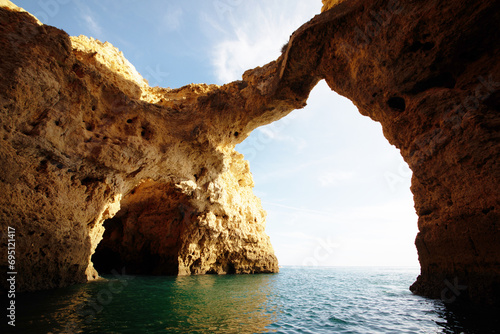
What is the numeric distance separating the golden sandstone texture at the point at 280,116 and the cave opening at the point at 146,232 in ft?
18.3

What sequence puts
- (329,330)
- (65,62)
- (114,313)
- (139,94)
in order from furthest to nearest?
(139,94) < (65,62) < (114,313) < (329,330)

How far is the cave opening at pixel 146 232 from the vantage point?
1911cm

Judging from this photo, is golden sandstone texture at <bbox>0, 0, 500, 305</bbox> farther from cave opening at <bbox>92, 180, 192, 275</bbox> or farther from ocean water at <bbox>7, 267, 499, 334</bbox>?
cave opening at <bbox>92, 180, 192, 275</bbox>

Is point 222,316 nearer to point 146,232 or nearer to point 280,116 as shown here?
point 280,116

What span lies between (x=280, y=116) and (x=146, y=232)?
1485 centimetres

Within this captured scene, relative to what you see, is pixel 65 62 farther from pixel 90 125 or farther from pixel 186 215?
pixel 186 215

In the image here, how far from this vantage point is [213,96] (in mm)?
14812

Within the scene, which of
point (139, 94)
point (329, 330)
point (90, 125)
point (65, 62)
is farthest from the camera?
point (139, 94)

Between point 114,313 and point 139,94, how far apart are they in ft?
45.4

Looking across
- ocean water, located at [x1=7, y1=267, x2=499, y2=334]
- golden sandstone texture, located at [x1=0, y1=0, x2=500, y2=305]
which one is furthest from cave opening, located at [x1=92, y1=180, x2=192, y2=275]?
ocean water, located at [x1=7, y1=267, x2=499, y2=334]

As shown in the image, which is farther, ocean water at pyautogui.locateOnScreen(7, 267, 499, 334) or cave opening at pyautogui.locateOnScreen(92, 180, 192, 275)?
cave opening at pyautogui.locateOnScreen(92, 180, 192, 275)

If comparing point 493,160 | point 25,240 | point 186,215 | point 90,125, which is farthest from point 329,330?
point 186,215

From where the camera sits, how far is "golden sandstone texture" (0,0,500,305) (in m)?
6.56

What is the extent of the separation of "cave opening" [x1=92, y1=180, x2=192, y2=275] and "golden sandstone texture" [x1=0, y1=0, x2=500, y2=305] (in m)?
5.57
